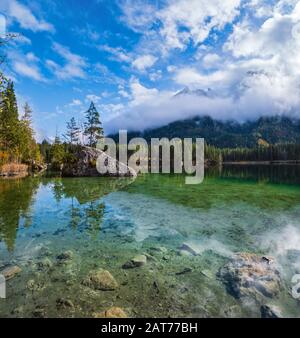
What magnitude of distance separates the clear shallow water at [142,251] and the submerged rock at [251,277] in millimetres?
281

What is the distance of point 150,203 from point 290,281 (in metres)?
14.6

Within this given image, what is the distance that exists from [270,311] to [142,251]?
5.32 meters

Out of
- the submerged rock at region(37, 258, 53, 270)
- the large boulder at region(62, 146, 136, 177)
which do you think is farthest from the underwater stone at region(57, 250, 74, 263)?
the large boulder at region(62, 146, 136, 177)

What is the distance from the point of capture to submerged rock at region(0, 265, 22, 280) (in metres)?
8.07

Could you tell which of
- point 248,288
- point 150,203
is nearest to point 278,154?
point 150,203

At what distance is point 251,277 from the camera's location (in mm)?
7805

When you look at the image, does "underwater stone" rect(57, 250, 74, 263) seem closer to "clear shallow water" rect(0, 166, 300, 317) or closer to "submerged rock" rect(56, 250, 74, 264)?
"submerged rock" rect(56, 250, 74, 264)

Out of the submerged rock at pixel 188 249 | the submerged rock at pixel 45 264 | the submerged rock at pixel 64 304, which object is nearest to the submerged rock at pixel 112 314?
the submerged rock at pixel 64 304

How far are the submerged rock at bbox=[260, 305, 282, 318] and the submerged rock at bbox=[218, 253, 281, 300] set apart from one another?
0.45 meters

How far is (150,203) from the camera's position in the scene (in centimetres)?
2178

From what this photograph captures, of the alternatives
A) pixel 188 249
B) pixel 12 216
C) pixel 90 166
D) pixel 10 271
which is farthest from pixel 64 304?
pixel 90 166

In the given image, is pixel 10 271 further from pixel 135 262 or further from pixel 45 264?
pixel 135 262

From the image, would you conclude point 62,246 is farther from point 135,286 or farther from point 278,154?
point 278,154

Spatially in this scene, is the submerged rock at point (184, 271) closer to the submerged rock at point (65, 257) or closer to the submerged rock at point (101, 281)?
the submerged rock at point (101, 281)
